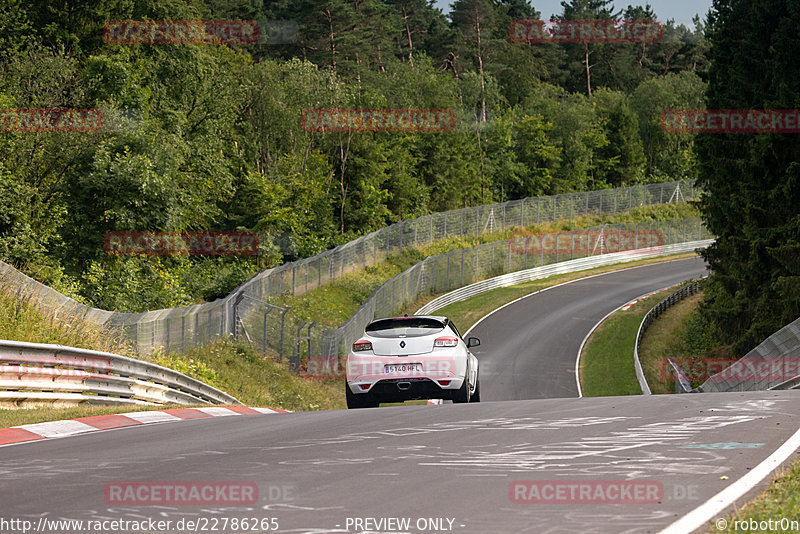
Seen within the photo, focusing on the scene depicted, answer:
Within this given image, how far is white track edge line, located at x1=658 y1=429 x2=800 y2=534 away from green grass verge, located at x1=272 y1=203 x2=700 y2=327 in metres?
27.7

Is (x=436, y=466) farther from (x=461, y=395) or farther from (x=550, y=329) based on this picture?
(x=550, y=329)

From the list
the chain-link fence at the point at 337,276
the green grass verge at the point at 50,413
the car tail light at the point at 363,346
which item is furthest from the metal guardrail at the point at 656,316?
the green grass verge at the point at 50,413

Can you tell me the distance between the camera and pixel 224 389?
20859mm

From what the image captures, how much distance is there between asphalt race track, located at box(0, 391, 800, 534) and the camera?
5.45 m

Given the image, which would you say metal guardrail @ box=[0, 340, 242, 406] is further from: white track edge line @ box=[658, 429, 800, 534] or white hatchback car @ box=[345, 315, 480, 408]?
white track edge line @ box=[658, 429, 800, 534]

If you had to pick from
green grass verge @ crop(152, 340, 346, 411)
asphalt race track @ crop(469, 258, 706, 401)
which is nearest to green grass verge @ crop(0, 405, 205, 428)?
green grass verge @ crop(152, 340, 346, 411)

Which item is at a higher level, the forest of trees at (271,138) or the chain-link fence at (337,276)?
the forest of trees at (271,138)

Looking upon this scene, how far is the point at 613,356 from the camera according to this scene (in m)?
41.1

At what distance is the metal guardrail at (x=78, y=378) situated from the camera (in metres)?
11.8

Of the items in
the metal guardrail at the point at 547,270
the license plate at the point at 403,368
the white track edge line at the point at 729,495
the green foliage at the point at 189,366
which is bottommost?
the metal guardrail at the point at 547,270

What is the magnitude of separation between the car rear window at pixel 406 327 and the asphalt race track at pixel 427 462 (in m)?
2.48

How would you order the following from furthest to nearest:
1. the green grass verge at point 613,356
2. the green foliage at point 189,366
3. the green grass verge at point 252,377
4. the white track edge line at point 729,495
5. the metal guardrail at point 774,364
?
1. the green grass verge at point 613,356
2. the green grass verge at point 252,377
3. the green foliage at point 189,366
4. the metal guardrail at point 774,364
5. the white track edge line at point 729,495

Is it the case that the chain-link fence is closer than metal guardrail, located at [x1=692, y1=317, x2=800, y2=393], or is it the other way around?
metal guardrail, located at [x1=692, y1=317, x2=800, y2=393]

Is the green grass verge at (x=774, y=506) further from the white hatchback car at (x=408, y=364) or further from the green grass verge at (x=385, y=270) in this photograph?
the green grass verge at (x=385, y=270)
